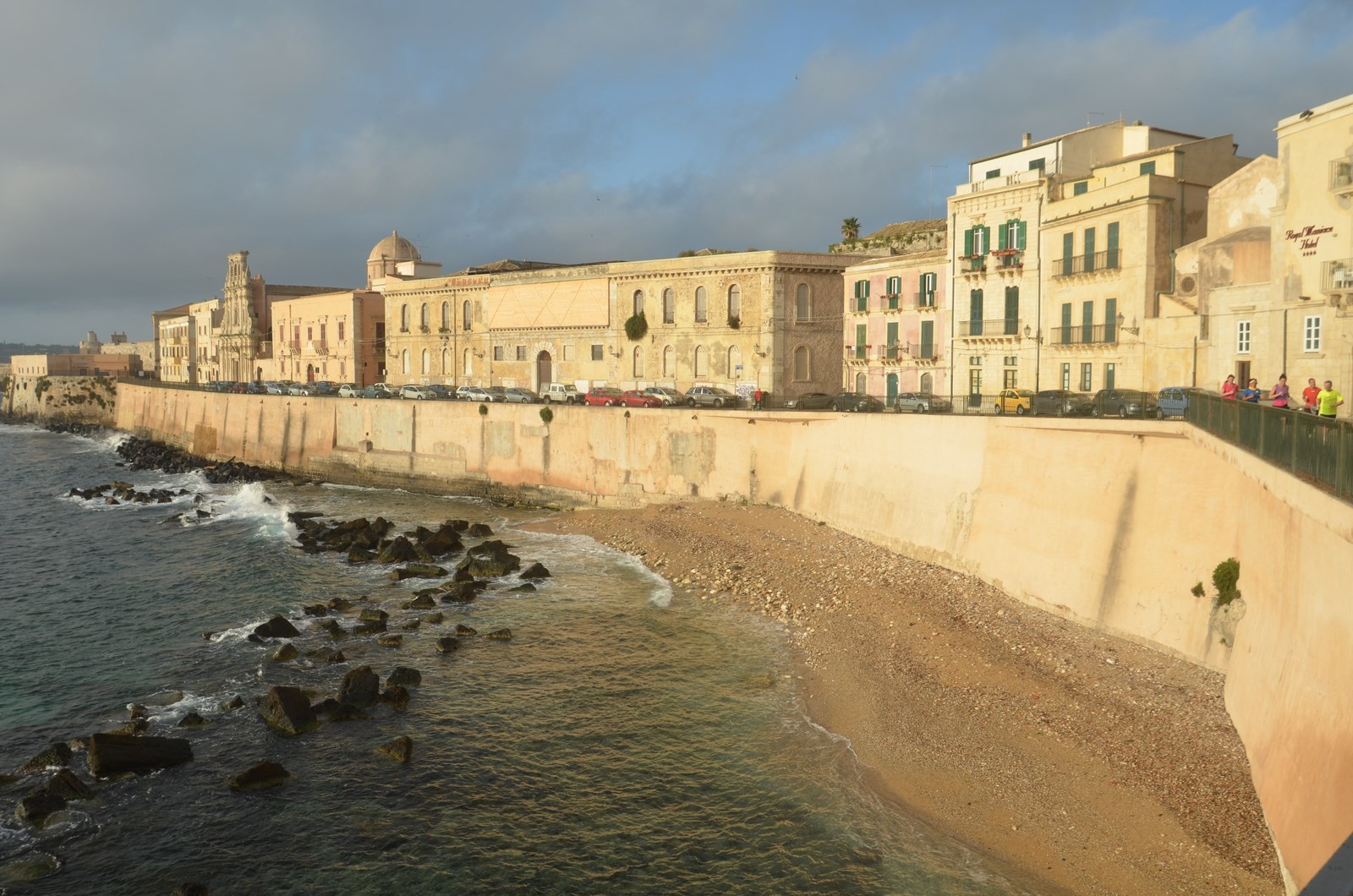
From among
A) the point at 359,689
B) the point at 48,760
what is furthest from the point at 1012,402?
the point at 48,760

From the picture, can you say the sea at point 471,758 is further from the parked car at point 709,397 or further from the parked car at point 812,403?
the parked car at point 709,397

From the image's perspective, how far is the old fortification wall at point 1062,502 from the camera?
45.8ft

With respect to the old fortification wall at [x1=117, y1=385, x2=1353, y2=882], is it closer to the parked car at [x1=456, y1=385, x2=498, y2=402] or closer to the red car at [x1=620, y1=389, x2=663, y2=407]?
the parked car at [x1=456, y1=385, x2=498, y2=402]

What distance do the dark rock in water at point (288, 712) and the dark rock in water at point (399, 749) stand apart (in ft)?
7.61

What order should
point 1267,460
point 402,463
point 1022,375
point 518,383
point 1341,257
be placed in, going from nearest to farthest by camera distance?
point 1267,460
point 1341,257
point 1022,375
point 402,463
point 518,383

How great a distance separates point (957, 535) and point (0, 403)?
160189 mm

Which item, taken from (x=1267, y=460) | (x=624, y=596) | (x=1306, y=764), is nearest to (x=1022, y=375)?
(x=624, y=596)

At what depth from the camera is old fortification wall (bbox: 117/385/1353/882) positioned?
14.0m

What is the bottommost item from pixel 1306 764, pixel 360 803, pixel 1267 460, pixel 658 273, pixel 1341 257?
pixel 360 803

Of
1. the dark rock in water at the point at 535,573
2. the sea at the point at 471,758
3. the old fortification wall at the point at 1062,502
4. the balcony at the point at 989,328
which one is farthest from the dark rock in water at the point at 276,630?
the balcony at the point at 989,328

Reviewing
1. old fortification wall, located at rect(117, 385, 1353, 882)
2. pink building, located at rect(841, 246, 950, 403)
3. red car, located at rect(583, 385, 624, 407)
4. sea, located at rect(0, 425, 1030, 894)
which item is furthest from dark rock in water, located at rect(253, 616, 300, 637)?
pink building, located at rect(841, 246, 950, 403)

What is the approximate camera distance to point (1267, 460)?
58.5ft

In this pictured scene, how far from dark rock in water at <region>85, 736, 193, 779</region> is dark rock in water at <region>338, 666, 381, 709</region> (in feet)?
11.9

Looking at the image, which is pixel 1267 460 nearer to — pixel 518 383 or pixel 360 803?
pixel 360 803
